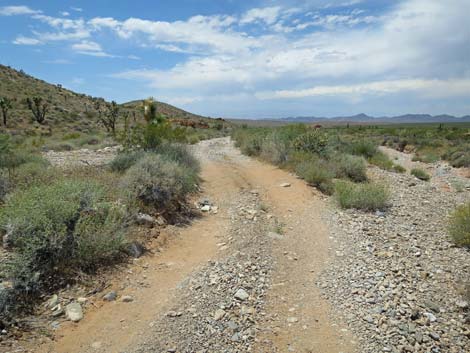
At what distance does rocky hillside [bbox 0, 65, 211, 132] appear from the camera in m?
34.7

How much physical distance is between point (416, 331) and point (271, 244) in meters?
2.90

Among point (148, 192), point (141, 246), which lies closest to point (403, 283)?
point (141, 246)

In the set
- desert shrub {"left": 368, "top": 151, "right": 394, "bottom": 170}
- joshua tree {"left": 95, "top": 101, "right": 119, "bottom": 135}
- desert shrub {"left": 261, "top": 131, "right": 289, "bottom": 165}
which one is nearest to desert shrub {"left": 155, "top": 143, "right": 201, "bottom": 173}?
desert shrub {"left": 261, "top": 131, "right": 289, "bottom": 165}

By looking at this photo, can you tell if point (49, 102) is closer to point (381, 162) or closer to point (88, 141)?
point (88, 141)

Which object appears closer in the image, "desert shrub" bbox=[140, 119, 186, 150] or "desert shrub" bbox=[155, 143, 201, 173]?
"desert shrub" bbox=[155, 143, 201, 173]

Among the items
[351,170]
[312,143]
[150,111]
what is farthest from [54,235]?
[312,143]

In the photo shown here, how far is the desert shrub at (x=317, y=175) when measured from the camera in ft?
33.6

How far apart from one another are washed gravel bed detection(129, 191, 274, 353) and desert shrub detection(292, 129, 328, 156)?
798 centimetres

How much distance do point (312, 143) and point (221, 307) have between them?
413 inches

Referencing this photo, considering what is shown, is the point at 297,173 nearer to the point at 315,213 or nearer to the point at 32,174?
the point at 315,213

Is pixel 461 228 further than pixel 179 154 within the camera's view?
No

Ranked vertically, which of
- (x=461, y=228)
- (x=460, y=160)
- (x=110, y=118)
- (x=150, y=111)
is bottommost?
(x=460, y=160)

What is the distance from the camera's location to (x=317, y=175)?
10.5 meters

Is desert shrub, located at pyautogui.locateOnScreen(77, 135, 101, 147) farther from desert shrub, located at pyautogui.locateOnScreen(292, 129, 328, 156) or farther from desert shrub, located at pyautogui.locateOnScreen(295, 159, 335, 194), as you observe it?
desert shrub, located at pyautogui.locateOnScreen(295, 159, 335, 194)
